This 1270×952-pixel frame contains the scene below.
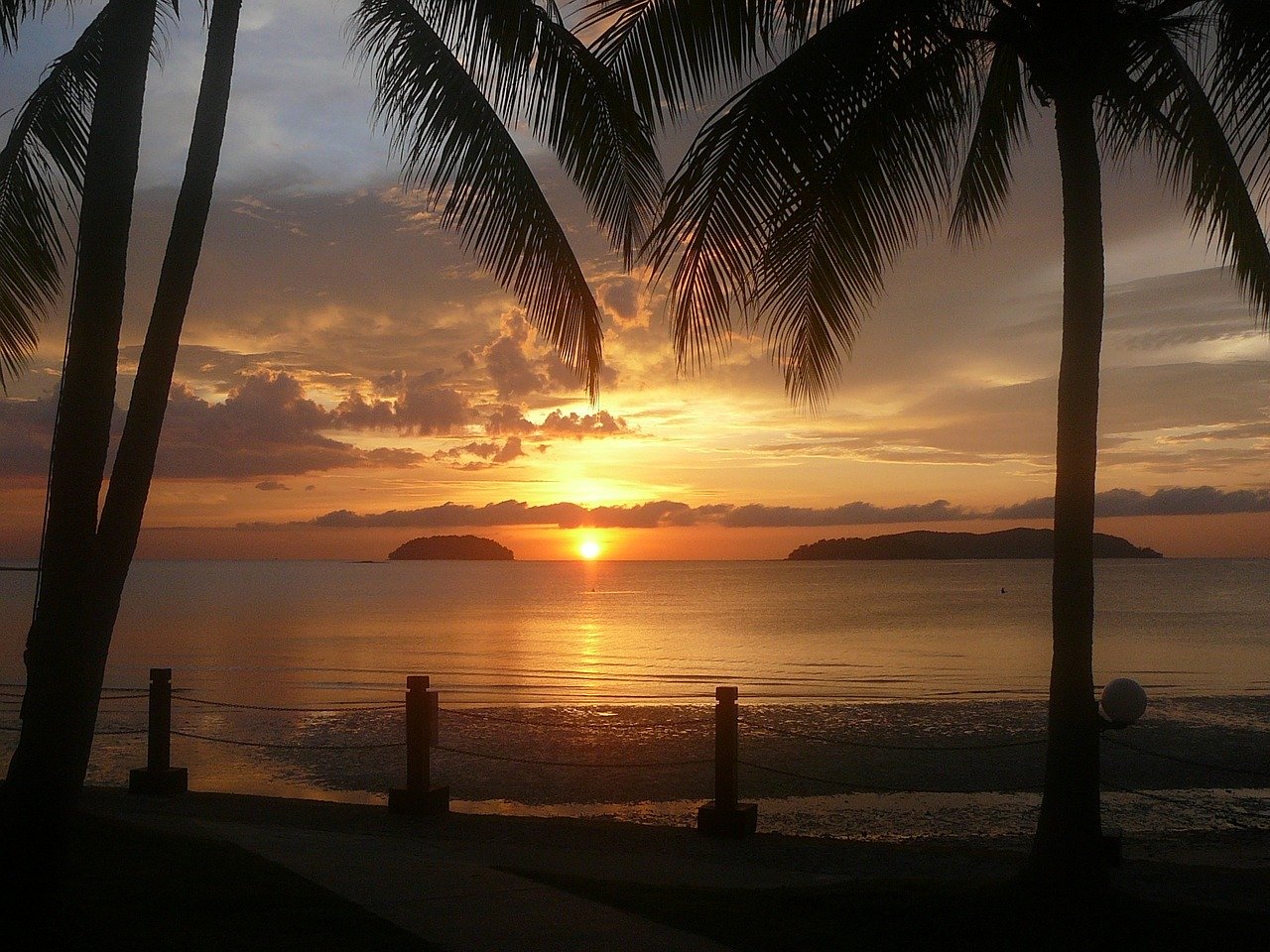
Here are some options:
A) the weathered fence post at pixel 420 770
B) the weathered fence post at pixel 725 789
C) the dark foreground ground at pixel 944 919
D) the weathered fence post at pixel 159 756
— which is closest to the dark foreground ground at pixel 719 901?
the dark foreground ground at pixel 944 919

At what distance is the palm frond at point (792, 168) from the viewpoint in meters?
6.32

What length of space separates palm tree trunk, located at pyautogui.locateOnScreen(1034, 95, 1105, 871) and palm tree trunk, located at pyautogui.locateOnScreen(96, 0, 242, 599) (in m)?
4.85

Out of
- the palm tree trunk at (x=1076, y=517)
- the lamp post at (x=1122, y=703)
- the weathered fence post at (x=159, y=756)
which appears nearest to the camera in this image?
the palm tree trunk at (x=1076, y=517)

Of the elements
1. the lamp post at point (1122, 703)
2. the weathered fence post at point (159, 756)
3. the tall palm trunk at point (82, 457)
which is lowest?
the weathered fence post at point (159, 756)

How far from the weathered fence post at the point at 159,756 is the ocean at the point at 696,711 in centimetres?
126

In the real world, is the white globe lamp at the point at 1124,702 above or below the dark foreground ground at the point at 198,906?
above

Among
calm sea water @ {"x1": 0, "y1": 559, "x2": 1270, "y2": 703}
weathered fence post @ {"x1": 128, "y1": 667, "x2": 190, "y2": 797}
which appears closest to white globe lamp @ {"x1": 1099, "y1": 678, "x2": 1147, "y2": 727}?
weathered fence post @ {"x1": 128, "y1": 667, "x2": 190, "y2": 797}

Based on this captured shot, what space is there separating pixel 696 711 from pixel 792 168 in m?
18.8

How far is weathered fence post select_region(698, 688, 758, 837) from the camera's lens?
859cm

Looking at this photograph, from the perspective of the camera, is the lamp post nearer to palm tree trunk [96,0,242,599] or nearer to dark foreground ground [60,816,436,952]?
dark foreground ground [60,816,436,952]

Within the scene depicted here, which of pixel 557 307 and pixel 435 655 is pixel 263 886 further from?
pixel 435 655

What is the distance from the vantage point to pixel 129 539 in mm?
5578

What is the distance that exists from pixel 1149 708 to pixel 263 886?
75.6 feet

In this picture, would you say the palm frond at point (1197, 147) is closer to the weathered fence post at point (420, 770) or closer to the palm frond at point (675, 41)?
the palm frond at point (675, 41)
